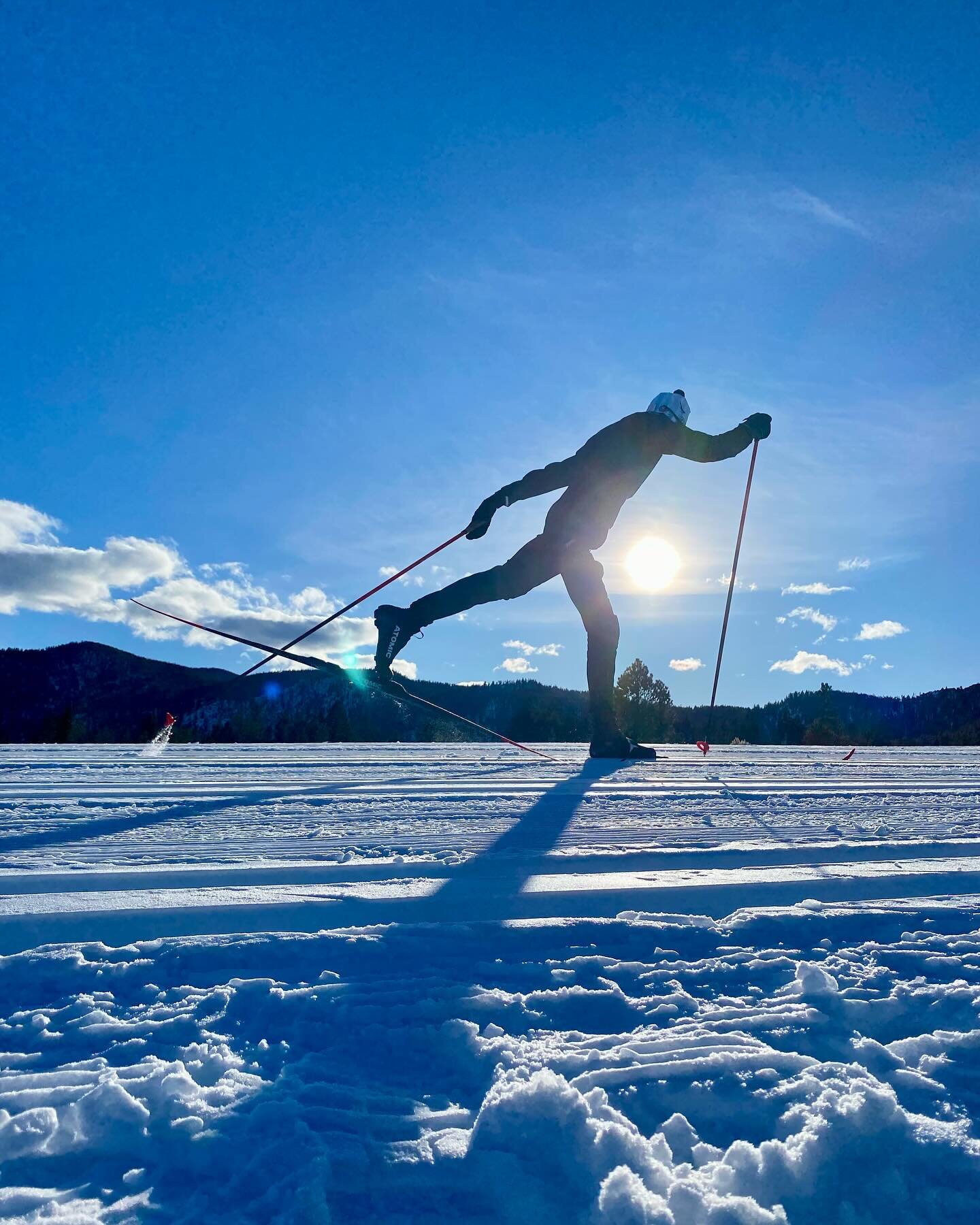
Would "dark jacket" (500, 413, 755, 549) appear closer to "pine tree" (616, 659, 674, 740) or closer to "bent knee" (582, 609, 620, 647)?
"bent knee" (582, 609, 620, 647)

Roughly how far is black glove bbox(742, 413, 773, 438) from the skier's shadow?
10.3ft

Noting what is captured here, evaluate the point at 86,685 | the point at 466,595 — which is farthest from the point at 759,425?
the point at 86,685

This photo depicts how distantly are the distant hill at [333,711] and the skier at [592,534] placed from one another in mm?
768

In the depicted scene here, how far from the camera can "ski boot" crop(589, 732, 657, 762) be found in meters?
4.34

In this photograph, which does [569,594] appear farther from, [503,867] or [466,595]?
[503,867]

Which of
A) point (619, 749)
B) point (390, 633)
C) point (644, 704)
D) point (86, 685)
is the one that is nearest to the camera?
point (619, 749)

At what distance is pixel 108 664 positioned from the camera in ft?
344

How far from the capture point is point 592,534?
15.1ft

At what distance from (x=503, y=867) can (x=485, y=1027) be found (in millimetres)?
592

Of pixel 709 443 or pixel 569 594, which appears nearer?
pixel 709 443

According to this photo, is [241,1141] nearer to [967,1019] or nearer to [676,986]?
[676,986]

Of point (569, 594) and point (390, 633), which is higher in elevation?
point (569, 594)

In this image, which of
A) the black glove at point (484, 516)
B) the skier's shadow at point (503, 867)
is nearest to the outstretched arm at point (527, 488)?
the black glove at point (484, 516)

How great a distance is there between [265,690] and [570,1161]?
6.20m
